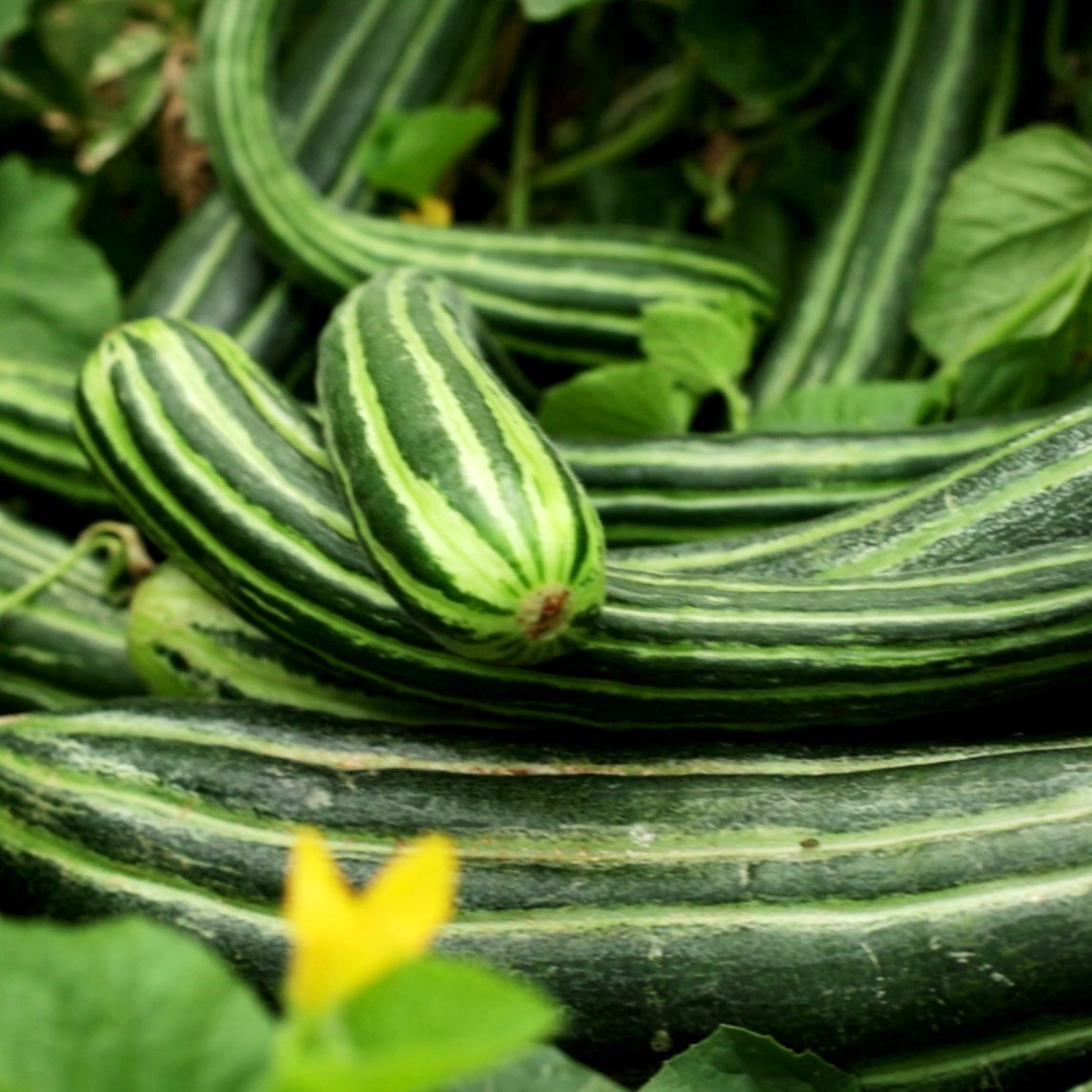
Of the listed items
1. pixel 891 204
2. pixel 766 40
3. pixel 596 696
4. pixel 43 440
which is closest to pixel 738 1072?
pixel 596 696

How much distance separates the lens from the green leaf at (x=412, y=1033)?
1.57 feet

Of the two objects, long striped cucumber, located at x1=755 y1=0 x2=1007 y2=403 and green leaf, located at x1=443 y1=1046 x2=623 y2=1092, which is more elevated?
long striped cucumber, located at x1=755 y1=0 x2=1007 y2=403

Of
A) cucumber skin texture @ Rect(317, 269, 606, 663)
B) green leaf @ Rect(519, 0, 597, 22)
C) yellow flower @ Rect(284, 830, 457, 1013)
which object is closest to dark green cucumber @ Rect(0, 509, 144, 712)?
cucumber skin texture @ Rect(317, 269, 606, 663)

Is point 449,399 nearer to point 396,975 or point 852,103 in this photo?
point 396,975

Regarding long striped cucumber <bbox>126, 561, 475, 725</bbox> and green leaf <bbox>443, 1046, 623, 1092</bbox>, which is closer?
green leaf <bbox>443, 1046, 623, 1092</bbox>

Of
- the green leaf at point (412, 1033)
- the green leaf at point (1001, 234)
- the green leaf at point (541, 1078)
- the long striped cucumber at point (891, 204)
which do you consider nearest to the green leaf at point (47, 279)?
the long striped cucumber at point (891, 204)

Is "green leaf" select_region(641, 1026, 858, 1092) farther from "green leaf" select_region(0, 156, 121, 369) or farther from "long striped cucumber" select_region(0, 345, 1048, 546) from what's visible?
"green leaf" select_region(0, 156, 121, 369)

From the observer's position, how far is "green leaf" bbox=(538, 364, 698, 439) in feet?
4.44

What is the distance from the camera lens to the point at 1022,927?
90 cm

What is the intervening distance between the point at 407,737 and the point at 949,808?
37cm

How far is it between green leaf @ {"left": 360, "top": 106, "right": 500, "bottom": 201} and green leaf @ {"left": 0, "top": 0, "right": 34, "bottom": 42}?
403 millimetres

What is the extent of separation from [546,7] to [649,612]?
32.4 inches

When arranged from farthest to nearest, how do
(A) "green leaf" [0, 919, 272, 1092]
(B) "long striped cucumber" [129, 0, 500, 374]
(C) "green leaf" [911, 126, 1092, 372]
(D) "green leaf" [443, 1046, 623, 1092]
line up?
(B) "long striped cucumber" [129, 0, 500, 374] < (C) "green leaf" [911, 126, 1092, 372] < (D) "green leaf" [443, 1046, 623, 1092] < (A) "green leaf" [0, 919, 272, 1092]

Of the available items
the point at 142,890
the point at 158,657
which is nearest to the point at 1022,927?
the point at 142,890
